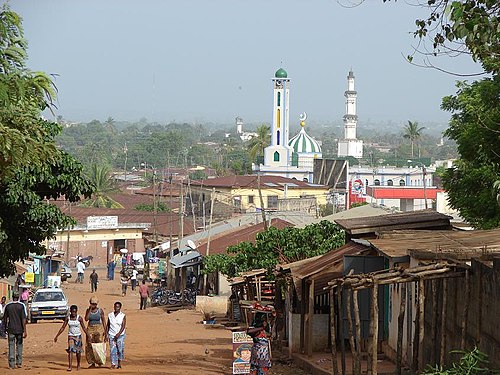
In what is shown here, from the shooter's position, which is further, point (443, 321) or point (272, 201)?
point (272, 201)

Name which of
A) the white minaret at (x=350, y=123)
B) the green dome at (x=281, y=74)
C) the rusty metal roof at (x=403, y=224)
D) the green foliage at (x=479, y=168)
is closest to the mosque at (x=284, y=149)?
the green dome at (x=281, y=74)

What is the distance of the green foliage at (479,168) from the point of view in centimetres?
2252

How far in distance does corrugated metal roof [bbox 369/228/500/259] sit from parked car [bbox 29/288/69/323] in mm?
17225

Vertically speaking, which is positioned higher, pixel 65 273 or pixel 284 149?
pixel 284 149

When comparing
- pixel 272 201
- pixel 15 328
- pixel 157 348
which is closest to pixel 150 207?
pixel 272 201

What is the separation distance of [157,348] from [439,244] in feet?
29.2

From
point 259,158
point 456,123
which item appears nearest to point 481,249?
point 456,123

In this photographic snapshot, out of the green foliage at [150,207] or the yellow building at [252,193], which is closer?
the yellow building at [252,193]

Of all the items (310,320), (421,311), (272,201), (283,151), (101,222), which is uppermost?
(283,151)

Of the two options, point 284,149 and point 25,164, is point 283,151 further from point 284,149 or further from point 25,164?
point 25,164

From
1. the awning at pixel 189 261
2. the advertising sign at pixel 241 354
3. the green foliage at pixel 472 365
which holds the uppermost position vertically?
the awning at pixel 189 261

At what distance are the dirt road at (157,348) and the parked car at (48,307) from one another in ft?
1.18

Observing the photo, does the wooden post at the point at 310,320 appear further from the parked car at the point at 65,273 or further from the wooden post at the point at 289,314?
the parked car at the point at 65,273

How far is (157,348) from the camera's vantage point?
21578mm
